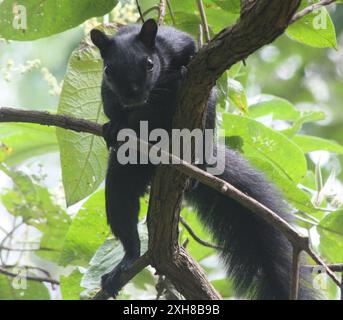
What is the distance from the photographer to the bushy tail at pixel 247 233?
338 cm

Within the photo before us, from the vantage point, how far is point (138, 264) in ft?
9.95

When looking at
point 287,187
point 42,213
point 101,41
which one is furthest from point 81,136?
point 287,187

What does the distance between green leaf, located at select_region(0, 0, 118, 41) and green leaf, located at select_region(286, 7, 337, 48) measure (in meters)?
0.74

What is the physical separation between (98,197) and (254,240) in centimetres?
80

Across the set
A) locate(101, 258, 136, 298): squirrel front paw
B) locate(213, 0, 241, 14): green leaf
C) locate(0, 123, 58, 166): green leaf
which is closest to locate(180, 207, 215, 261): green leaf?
locate(101, 258, 136, 298): squirrel front paw

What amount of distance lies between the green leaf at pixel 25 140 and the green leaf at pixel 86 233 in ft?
1.31

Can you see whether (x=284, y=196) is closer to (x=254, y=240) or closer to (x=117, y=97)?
(x=254, y=240)

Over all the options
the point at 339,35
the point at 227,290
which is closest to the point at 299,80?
the point at 339,35

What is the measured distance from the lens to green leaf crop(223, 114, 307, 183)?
3367mm

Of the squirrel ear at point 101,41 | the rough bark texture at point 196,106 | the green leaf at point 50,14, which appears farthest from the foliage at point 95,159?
the rough bark texture at point 196,106

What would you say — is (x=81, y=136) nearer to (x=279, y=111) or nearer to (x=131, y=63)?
(x=131, y=63)

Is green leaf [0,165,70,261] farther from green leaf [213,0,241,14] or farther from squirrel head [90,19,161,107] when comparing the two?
green leaf [213,0,241,14]

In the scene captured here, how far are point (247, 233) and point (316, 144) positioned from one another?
0.70 m

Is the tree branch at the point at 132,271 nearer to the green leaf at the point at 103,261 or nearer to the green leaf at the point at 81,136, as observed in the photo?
the green leaf at the point at 103,261
